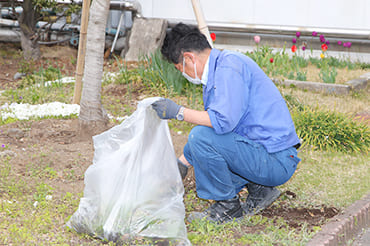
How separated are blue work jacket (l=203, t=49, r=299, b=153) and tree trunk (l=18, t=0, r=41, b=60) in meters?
6.24

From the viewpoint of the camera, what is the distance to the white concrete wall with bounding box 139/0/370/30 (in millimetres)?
8688

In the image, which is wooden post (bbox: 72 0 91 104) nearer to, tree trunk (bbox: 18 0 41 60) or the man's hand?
the man's hand

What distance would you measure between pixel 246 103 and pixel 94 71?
6.32 feet

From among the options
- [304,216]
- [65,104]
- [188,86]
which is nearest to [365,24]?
[188,86]

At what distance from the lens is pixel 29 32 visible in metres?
8.55

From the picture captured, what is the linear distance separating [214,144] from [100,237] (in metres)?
0.85

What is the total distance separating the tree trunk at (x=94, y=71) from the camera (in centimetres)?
438

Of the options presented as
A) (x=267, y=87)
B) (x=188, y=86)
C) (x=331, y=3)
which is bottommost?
(x=188, y=86)

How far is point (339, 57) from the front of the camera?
8.80 meters

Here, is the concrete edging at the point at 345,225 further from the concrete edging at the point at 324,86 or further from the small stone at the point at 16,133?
the concrete edging at the point at 324,86

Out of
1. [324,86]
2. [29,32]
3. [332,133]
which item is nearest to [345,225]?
[332,133]

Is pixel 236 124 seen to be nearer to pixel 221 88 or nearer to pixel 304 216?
pixel 221 88

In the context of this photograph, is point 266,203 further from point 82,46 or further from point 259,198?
point 82,46

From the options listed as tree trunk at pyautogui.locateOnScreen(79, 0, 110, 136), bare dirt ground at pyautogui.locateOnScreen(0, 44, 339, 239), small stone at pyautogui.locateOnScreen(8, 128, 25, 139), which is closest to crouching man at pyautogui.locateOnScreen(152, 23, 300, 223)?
bare dirt ground at pyautogui.locateOnScreen(0, 44, 339, 239)
